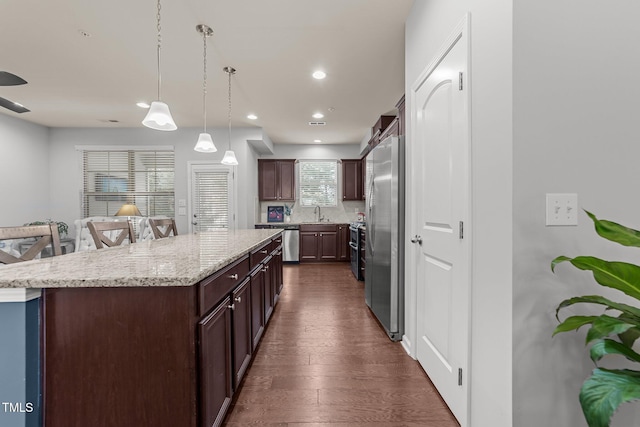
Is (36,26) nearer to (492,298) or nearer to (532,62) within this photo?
(532,62)

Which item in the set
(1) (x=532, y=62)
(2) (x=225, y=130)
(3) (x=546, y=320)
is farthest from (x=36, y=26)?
(3) (x=546, y=320)

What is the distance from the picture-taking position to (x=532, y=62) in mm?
1071

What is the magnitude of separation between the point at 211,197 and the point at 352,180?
3113 millimetres

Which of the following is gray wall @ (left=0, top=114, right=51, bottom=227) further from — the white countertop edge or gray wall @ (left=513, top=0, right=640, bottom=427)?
gray wall @ (left=513, top=0, right=640, bottom=427)

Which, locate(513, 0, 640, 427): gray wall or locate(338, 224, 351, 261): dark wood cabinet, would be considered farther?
locate(338, 224, 351, 261): dark wood cabinet

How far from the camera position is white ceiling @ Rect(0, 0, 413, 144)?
229 centimetres

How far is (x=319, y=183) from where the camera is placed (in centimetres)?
676

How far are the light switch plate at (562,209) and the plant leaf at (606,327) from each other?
384 millimetres

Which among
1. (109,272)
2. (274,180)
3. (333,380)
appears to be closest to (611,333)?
(333,380)

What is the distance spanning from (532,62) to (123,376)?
6.31 feet

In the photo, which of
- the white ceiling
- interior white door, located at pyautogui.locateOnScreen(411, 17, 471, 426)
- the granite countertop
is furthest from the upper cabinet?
the granite countertop

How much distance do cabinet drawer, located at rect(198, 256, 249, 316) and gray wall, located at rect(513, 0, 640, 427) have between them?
3.99 feet

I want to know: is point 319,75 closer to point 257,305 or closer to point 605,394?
point 257,305

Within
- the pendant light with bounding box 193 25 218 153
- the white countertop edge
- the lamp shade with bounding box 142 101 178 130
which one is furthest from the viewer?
the pendant light with bounding box 193 25 218 153
